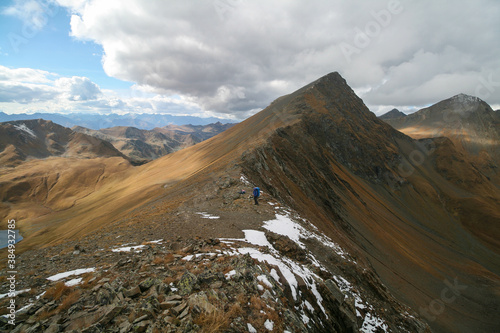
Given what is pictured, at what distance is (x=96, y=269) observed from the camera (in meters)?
9.54

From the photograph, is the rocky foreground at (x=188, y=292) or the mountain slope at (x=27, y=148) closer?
the rocky foreground at (x=188, y=292)

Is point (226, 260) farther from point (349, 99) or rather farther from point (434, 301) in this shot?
point (349, 99)

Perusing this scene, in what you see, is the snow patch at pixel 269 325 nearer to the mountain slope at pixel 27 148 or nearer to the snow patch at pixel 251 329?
the snow patch at pixel 251 329

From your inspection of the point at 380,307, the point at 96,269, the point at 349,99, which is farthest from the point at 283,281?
the point at 349,99

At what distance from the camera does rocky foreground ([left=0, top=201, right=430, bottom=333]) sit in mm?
6176

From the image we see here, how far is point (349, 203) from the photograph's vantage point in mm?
57656

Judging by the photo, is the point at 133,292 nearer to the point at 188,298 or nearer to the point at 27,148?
the point at 188,298

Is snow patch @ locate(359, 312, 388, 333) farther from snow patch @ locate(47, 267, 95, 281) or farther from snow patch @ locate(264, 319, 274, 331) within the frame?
snow patch @ locate(47, 267, 95, 281)

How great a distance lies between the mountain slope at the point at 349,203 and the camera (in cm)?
2239

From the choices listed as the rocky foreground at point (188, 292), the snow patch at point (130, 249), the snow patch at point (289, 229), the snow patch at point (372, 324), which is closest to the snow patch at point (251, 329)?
the rocky foreground at point (188, 292)

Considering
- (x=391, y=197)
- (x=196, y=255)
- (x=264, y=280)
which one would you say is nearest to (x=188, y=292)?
(x=196, y=255)

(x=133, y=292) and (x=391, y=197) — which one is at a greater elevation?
(x=133, y=292)

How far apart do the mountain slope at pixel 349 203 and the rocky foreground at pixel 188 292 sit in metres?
3.25

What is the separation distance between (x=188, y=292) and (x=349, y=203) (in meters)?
58.9
